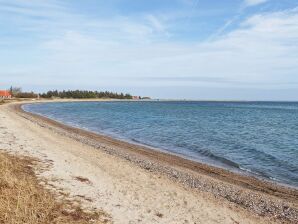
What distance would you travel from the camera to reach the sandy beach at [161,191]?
→ 11484mm

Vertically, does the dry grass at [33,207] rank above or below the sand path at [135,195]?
above

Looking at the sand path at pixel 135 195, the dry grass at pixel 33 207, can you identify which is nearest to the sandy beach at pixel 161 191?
the sand path at pixel 135 195

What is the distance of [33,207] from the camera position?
31.9 feet

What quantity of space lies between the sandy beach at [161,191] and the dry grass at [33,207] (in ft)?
2.13

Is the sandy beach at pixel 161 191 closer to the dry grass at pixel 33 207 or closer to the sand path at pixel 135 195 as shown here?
the sand path at pixel 135 195

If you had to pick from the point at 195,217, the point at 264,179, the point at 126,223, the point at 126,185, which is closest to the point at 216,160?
the point at 264,179

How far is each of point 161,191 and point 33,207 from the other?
5.60m

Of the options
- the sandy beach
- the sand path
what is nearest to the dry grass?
the sandy beach

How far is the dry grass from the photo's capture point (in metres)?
9.04

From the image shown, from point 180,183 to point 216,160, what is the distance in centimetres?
908

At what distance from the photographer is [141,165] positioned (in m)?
20.5

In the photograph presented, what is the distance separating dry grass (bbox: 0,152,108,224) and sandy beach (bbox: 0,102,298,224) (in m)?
0.65

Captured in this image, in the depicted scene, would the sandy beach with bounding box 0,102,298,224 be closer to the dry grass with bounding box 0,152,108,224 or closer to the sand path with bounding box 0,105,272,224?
the sand path with bounding box 0,105,272,224

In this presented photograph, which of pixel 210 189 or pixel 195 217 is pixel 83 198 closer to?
pixel 195 217
